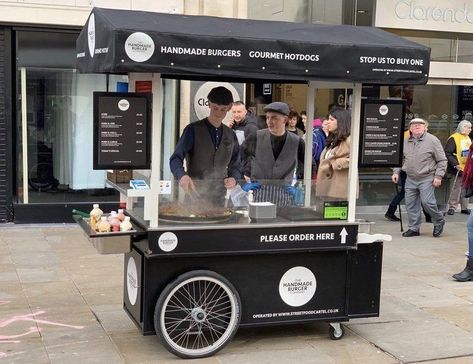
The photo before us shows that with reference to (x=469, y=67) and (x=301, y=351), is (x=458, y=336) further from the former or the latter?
(x=469, y=67)

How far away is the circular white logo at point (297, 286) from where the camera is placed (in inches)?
189

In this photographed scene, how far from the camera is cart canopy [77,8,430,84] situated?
4059 millimetres

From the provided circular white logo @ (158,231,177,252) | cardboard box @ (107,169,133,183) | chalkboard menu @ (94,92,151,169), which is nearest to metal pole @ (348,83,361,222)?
circular white logo @ (158,231,177,252)

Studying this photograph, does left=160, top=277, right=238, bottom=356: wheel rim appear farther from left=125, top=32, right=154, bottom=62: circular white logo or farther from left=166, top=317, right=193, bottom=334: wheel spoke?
left=125, top=32, right=154, bottom=62: circular white logo

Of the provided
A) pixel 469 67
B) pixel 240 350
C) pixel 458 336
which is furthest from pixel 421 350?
pixel 469 67

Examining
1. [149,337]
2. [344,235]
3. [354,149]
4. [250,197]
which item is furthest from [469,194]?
[149,337]

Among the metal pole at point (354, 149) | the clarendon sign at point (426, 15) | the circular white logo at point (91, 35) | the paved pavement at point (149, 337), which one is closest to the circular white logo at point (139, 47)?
the circular white logo at point (91, 35)

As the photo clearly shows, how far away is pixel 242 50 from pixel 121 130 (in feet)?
3.16

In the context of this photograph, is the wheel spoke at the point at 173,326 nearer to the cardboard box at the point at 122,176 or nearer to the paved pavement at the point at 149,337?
the paved pavement at the point at 149,337

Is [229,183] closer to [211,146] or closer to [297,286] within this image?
[211,146]

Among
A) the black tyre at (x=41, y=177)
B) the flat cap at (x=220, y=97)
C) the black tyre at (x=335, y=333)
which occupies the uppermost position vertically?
the flat cap at (x=220, y=97)

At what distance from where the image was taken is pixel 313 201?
16.6 feet

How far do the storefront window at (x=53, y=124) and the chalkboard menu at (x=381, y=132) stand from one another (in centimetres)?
565

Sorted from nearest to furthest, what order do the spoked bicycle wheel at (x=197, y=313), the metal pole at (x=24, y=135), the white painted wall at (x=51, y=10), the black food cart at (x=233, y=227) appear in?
the black food cart at (x=233, y=227)
the spoked bicycle wheel at (x=197, y=313)
the white painted wall at (x=51, y=10)
the metal pole at (x=24, y=135)
